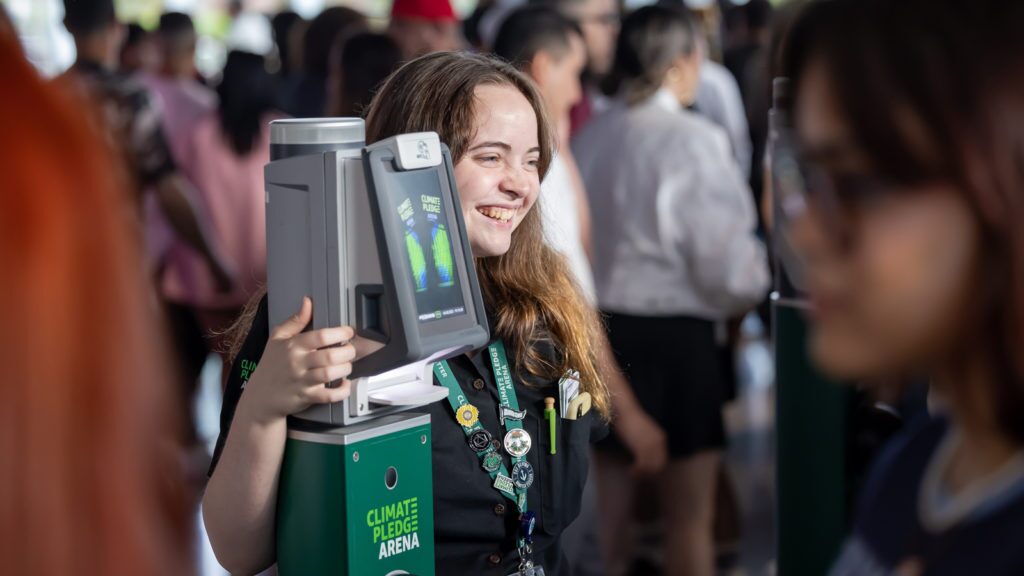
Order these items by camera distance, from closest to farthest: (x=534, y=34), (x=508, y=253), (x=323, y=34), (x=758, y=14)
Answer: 1. (x=508, y=253)
2. (x=534, y=34)
3. (x=323, y=34)
4. (x=758, y=14)

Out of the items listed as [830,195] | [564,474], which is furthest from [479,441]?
[830,195]

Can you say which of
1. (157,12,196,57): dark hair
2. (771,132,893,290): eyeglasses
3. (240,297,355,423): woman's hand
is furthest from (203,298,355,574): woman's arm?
(157,12,196,57): dark hair

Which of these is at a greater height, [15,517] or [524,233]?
[524,233]

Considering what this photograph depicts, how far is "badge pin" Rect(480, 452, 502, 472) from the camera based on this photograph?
1874 mm

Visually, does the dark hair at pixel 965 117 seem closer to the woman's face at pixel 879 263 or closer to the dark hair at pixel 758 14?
the woman's face at pixel 879 263

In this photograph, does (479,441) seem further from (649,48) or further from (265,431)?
(649,48)

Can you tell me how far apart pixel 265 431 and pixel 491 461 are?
15.8 inches

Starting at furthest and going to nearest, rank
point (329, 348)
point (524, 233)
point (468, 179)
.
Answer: point (524, 233), point (468, 179), point (329, 348)

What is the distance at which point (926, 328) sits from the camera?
0.91m

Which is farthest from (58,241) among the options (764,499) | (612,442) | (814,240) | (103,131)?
(764,499)

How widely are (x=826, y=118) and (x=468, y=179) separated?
3.62ft

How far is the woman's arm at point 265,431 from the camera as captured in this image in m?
1.57

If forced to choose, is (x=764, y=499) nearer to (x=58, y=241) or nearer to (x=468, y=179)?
(x=468, y=179)

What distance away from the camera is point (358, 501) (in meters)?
1.60
